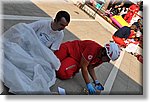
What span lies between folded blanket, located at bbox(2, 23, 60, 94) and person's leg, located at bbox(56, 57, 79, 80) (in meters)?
0.03

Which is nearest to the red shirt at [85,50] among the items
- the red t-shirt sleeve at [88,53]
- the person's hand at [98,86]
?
the red t-shirt sleeve at [88,53]

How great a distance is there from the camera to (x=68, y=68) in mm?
1740

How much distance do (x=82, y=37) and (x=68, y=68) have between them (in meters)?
0.21

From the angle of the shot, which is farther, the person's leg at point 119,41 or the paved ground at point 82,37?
the person's leg at point 119,41

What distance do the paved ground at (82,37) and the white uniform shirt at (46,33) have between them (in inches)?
2.9

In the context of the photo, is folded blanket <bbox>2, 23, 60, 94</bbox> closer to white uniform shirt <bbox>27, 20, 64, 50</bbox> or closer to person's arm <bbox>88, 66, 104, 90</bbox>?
white uniform shirt <bbox>27, 20, 64, 50</bbox>

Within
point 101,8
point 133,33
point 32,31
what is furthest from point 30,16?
point 133,33

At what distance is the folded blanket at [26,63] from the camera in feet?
4.87

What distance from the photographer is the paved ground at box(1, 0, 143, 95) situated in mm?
1684

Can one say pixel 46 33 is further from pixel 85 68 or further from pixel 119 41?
pixel 119 41

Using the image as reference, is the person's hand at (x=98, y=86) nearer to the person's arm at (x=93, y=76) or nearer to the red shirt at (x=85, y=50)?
the person's arm at (x=93, y=76)

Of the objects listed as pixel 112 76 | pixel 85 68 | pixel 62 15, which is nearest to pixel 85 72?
pixel 85 68

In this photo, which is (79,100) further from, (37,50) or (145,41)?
(145,41)

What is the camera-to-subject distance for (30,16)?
1912mm
